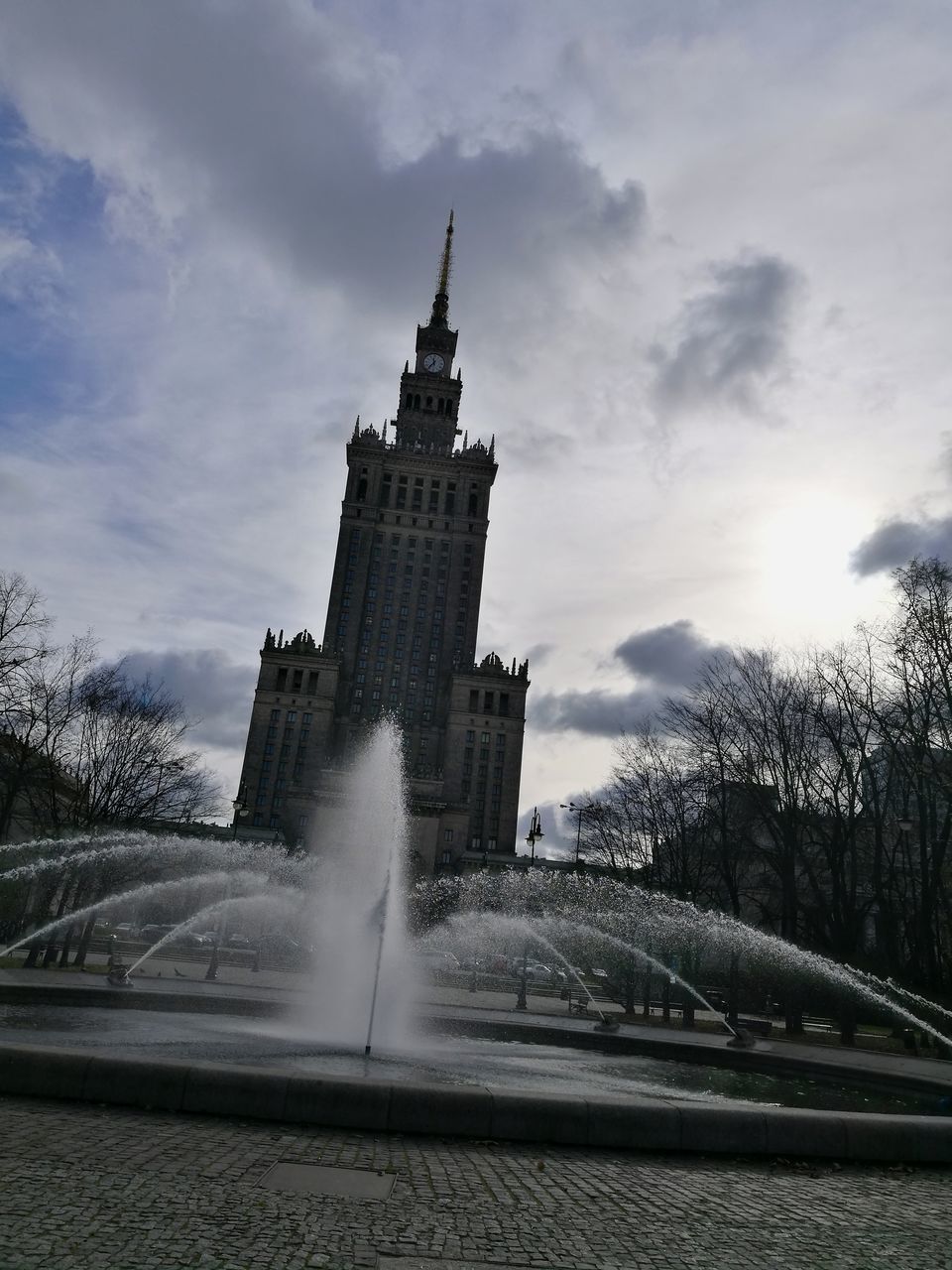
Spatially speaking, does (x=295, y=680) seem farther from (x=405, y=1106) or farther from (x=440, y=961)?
(x=405, y=1106)

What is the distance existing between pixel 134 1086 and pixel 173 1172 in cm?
256

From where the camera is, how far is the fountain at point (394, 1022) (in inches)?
370

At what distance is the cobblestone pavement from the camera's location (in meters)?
5.82

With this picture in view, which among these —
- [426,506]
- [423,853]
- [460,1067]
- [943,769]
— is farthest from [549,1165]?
Result: [426,506]

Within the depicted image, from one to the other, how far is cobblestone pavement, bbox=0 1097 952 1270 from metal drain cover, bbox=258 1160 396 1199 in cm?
12

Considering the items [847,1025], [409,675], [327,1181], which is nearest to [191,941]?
[847,1025]

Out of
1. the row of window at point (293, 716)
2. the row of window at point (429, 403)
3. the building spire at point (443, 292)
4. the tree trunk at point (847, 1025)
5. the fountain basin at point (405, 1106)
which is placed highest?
the building spire at point (443, 292)

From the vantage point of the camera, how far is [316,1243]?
596 centimetres

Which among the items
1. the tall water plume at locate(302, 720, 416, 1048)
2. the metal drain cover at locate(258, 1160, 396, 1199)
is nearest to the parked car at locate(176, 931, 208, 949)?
the tall water plume at locate(302, 720, 416, 1048)

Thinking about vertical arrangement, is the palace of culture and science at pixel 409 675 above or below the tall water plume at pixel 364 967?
above

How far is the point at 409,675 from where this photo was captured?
465ft

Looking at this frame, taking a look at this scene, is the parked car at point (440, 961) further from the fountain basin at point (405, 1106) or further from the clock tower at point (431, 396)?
the clock tower at point (431, 396)

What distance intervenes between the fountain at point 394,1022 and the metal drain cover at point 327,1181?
5.10ft

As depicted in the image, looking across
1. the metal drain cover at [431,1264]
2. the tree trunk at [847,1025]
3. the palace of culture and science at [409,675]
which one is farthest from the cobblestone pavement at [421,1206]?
the palace of culture and science at [409,675]
